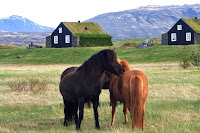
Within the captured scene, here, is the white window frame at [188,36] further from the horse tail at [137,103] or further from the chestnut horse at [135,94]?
the horse tail at [137,103]

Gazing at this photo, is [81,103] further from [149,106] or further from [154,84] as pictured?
[154,84]

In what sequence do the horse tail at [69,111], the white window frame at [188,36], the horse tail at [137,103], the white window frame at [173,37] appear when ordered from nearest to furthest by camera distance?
1. the horse tail at [137,103]
2. the horse tail at [69,111]
3. the white window frame at [188,36]
4. the white window frame at [173,37]

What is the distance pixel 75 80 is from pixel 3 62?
48.4 meters

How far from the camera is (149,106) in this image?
14789 millimetres

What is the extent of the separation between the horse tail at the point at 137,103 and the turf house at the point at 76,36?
6309cm

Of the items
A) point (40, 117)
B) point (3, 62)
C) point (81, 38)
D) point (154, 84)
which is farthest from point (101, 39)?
point (40, 117)

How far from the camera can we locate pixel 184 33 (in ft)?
233

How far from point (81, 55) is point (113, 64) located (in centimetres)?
4947

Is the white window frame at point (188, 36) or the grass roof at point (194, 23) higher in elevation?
the grass roof at point (194, 23)

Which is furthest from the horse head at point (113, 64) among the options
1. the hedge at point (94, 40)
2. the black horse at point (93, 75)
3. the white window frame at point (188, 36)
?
the hedge at point (94, 40)

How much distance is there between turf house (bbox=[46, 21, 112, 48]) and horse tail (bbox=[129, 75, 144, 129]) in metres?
63.1

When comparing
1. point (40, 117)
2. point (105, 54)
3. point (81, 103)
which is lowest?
point (40, 117)

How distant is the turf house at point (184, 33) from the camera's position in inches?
2763

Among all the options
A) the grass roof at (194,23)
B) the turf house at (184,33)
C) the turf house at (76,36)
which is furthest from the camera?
the turf house at (76,36)
